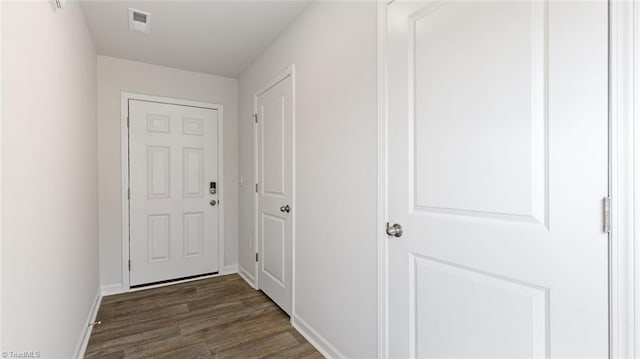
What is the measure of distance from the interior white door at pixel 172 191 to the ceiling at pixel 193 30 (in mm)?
550

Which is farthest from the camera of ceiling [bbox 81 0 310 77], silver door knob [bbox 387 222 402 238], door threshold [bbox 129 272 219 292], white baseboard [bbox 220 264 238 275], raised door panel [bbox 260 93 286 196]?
white baseboard [bbox 220 264 238 275]

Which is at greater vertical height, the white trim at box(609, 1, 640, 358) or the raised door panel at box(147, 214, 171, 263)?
the white trim at box(609, 1, 640, 358)

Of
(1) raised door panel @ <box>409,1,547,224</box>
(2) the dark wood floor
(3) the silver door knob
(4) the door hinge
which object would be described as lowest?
(2) the dark wood floor

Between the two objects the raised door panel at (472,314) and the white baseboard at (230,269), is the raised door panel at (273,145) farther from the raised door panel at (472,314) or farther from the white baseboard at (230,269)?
the raised door panel at (472,314)

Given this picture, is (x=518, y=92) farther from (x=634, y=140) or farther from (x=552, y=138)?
(x=634, y=140)

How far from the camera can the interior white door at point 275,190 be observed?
2.45 m

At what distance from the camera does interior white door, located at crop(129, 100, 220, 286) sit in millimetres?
3182

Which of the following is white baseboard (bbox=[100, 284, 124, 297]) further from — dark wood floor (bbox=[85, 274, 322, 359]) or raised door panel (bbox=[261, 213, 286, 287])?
raised door panel (bbox=[261, 213, 286, 287])

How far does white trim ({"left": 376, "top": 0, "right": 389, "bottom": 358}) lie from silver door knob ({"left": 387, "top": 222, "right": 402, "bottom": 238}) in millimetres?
51

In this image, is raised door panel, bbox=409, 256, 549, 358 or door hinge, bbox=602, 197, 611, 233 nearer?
door hinge, bbox=602, 197, 611, 233

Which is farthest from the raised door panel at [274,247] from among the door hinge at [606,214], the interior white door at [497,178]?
the door hinge at [606,214]

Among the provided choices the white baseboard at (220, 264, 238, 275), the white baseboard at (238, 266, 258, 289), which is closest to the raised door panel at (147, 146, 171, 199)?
the white baseboard at (220, 264, 238, 275)

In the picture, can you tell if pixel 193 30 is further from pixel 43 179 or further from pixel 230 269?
pixel 230 269

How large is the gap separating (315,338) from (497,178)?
64.2 inches
